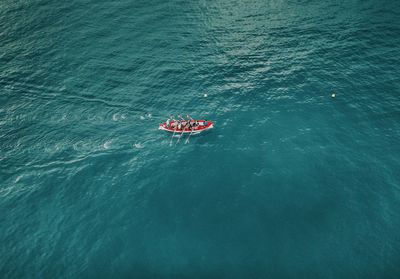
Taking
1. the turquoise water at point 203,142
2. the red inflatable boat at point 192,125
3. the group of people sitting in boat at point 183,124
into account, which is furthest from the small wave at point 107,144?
the group of people sitting in boat at point 183,124

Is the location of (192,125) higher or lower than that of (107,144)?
higher

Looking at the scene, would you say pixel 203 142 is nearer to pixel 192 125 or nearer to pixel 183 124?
pixel 192 125

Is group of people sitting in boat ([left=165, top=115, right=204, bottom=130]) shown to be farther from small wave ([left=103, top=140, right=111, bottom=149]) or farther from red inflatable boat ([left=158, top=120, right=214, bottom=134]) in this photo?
small wave ([left=103, top=140, right=111, bottom=149])

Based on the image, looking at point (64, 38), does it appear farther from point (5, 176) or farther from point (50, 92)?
point (5, 176)

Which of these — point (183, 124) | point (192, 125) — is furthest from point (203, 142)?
point (183, 124)

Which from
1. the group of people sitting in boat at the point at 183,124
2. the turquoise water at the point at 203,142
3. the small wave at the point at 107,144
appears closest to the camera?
the turquoise water at the point at 203,142

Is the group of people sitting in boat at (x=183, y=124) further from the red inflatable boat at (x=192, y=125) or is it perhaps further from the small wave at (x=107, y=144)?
the small wave at (x=107, y=144)

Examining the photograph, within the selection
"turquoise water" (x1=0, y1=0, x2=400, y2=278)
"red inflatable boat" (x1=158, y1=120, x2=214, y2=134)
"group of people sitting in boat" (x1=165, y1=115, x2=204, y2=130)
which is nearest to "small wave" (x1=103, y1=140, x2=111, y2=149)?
"turquoise water" (x1=0, y1=0, x2=400, y2=278)

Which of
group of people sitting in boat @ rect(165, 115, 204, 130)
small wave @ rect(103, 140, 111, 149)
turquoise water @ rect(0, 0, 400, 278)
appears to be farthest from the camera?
group of people sitting in boat @ rect(165, 115, 204, 130)
